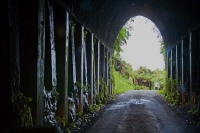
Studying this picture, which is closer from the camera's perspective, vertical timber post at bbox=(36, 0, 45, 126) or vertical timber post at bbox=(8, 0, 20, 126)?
vertical timber post at bbox=(8, 0, 20, 126)

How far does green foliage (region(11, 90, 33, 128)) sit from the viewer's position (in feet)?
15.5

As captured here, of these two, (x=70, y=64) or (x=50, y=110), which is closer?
(x=50, y=110)

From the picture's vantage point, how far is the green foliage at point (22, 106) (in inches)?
186

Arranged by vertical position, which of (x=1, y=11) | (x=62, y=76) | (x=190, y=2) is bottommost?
(x=62, y=76)

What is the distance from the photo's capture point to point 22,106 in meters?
4.91

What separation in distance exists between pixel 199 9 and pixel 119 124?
4.18m

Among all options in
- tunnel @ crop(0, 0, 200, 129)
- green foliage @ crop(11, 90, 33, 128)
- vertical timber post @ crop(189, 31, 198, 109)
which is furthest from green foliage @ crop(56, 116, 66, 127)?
vertical timber post @ crop(189, 31, 198, 109)

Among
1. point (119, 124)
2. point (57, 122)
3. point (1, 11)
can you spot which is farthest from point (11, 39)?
point (119, 124)

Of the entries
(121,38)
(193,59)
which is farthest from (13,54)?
(121,38)

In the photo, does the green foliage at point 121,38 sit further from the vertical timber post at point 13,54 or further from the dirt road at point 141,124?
the vertical timber post at point 13,54

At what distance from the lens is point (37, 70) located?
17.5 feet

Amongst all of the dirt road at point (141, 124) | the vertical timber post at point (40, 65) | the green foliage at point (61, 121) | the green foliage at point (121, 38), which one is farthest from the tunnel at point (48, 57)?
the green foliage at point (121, 38)

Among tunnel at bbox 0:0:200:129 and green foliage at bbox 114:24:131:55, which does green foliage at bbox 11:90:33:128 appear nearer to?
tunnel at bbox 0:0:200:129

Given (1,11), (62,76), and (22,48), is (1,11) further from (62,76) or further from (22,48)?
(62,76)
